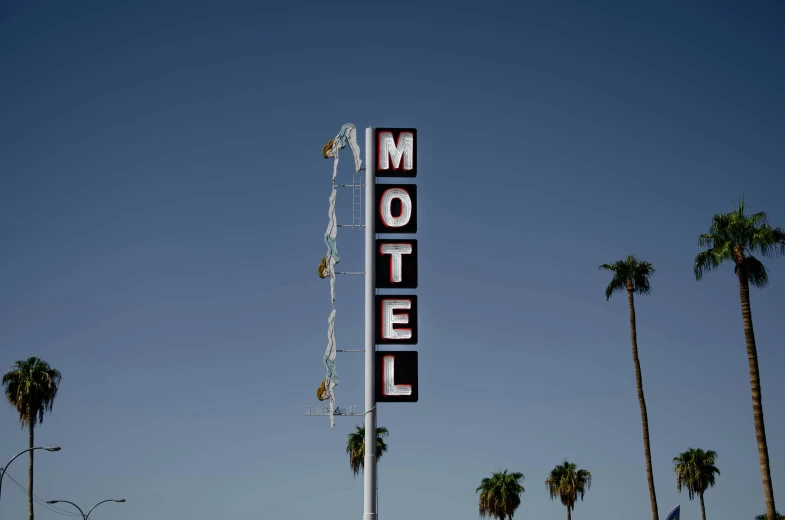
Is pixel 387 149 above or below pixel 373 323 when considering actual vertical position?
above

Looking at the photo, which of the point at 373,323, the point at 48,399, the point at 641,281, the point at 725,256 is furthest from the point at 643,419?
the point at 48,399

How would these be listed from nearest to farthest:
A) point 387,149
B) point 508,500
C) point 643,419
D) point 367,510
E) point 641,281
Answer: point 367,510, point 387,149, point 643,419, point 641,281, point 508,500

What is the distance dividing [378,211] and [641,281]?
41.2m

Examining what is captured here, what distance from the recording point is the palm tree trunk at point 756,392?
172ft

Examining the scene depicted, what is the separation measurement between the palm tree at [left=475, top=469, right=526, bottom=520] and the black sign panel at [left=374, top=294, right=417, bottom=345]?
218 feet

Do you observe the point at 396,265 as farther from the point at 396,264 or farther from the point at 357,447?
the point at 357,447

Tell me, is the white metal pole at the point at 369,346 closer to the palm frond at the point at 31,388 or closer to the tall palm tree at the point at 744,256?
the tall palm tree at the point at 744,256

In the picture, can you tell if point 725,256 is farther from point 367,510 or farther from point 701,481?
point 701,481

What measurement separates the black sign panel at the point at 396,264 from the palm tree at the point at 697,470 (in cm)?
7734

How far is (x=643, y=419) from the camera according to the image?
73188mm

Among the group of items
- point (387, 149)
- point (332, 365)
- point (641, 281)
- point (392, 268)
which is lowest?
point (332, 365)

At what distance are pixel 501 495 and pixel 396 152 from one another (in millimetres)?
67907

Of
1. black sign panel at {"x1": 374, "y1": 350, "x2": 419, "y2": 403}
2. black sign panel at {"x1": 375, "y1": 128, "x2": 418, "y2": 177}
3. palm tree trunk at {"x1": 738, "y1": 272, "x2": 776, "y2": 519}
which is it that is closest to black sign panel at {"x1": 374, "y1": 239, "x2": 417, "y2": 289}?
black sign panel at {"x1": 374, "y1": 350, "x2": 419, "y2": 403}

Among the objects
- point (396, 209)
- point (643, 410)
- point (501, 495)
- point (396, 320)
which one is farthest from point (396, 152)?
point (501, 495)
